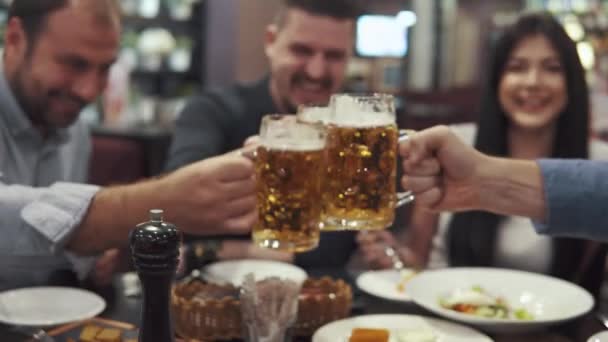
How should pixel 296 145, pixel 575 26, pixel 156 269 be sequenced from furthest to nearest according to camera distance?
pixel 575 26 < pixel 296 145 < pixel 156 269

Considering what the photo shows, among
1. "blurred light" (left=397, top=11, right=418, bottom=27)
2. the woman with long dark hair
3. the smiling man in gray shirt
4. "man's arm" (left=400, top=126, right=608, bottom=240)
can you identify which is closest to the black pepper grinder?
the smiling man in gray shirt

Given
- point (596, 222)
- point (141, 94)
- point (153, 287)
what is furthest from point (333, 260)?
point (141, 94)

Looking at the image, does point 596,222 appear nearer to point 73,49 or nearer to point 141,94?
point 73,49

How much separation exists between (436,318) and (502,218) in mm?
1100

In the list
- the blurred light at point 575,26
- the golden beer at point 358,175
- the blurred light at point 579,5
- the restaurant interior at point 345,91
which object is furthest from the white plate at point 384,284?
the blurred light at point 579,5

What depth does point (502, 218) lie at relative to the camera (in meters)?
2.63

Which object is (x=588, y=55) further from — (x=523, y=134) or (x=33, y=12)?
(x=33, y=12)

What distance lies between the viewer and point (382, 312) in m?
1.70

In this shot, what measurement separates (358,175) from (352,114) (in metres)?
0.11

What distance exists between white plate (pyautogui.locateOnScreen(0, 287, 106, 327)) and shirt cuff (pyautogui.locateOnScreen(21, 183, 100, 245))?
0.12 metres

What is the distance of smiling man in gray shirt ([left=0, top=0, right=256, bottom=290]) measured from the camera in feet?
5.40

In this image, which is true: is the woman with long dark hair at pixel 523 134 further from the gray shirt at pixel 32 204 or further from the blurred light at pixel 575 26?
the blurred light at pixel 575 26

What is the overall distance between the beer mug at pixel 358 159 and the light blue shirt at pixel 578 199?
0.51m

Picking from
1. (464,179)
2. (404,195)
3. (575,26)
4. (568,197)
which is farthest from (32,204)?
(575,26)
